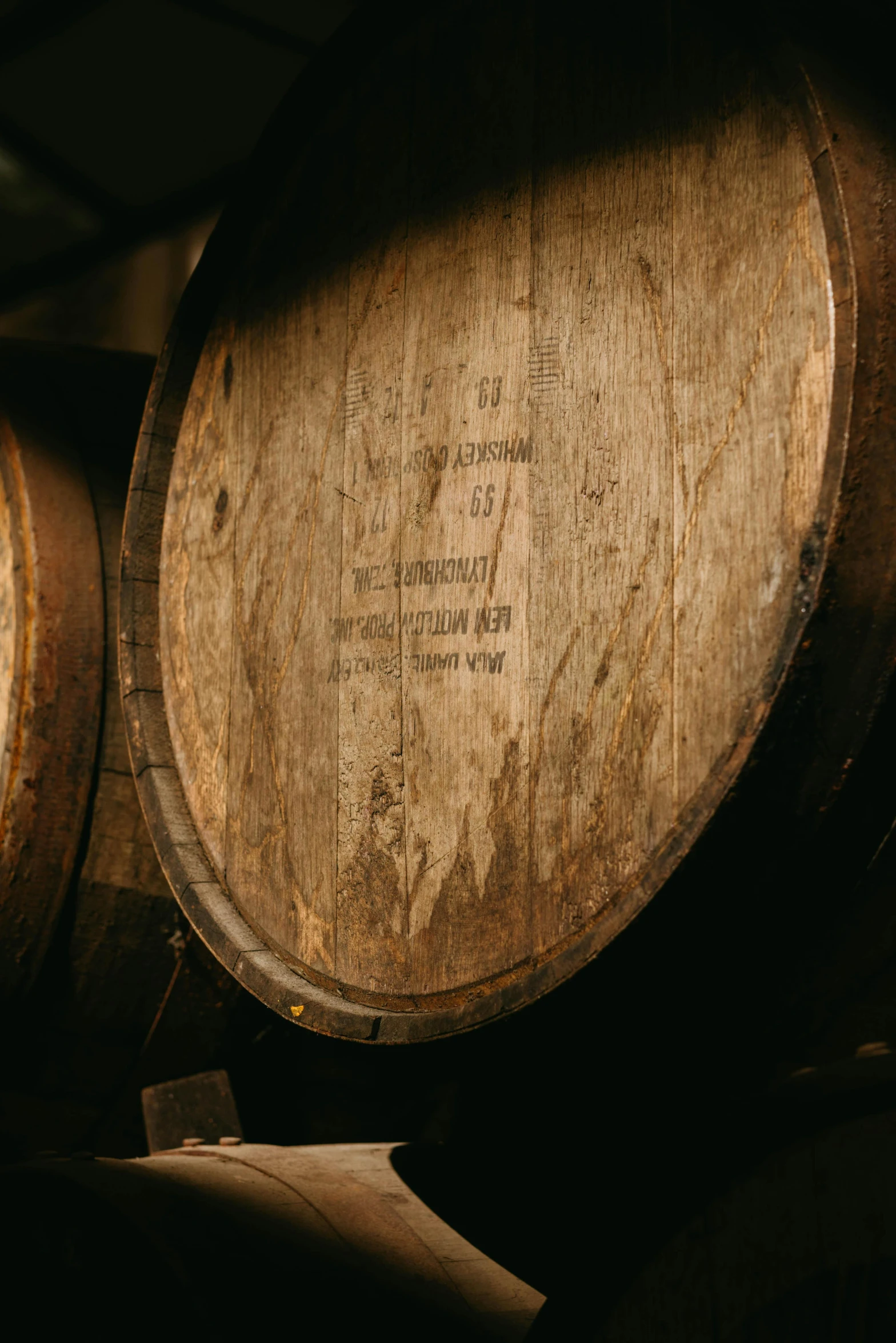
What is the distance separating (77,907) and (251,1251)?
82cm

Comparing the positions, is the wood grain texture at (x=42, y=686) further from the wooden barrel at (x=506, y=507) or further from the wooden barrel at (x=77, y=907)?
the wooden barrel at (x=506, y=507)

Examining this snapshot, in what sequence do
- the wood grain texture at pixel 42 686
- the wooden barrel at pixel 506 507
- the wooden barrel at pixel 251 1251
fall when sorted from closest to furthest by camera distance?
the wooden barrel at pixel 506 507
the wooden barrel at pixel 251 1251
the wood grain texture at pixel 42 686

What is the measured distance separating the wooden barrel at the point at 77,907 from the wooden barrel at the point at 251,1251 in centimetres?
51

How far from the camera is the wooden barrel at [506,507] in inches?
34.9

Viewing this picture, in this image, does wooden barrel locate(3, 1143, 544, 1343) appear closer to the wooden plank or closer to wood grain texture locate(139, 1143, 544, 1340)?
wood grain texture locate(139, 1143, 544, 1340)

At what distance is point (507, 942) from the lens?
3.55 ft

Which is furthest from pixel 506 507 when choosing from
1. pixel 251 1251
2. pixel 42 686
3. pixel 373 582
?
pixel 42 686

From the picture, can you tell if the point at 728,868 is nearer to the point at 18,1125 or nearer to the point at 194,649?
the point at 194,649

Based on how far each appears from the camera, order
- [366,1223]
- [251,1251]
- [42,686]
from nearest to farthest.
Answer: [251,1251], [366,1223], [42,686]

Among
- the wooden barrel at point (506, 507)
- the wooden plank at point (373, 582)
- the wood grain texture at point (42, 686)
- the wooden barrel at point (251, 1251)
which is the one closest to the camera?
the wooden barrel at point (506, 507)

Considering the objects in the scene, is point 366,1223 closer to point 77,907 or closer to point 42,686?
point 77,907

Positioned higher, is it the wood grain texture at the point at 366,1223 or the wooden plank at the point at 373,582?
the wooden plank at the point at 373,582

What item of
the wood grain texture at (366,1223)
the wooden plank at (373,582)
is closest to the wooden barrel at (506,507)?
the wooden plank at (373,582)

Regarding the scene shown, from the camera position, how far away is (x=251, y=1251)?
3.76 ft
